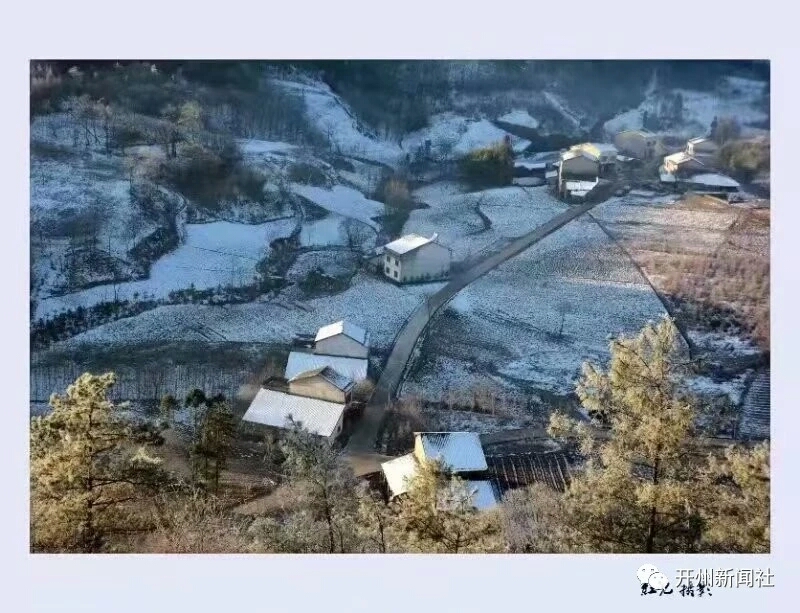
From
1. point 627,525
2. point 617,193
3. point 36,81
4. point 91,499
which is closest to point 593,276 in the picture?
point 617,193

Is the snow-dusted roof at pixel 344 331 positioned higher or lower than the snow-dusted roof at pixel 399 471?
higher

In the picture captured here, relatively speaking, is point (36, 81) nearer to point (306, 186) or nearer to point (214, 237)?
point (214, 237)

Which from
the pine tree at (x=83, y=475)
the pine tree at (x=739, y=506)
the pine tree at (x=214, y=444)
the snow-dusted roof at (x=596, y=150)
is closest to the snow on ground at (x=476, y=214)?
the snow-dusted roof at (x=596, y=150)

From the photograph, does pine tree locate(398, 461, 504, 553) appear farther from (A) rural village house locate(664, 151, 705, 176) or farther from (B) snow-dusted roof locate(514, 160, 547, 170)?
(A) rural village house locate(664, 151, 705, 176)

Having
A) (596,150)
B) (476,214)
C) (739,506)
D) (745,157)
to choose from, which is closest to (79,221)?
(476,214)

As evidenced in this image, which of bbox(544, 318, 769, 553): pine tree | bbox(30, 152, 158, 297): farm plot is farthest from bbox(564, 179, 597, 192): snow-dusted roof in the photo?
bbox(30, 152, 158, 297): farm plot

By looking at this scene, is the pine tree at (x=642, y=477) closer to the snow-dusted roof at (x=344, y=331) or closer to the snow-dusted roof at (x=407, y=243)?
the snow-dusted roof at (x=344, y=331)
